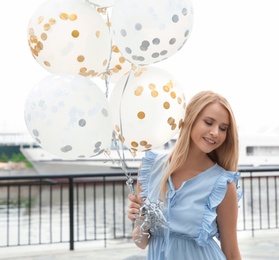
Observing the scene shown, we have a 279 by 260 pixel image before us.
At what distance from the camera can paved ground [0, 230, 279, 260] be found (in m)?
4.33

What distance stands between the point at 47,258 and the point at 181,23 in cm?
336

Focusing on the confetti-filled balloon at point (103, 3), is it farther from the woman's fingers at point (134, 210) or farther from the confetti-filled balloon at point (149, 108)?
the woman's fingers at point (134, 210)

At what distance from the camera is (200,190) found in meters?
1.52

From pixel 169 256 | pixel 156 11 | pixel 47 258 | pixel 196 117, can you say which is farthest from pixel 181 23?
pixel 47 258

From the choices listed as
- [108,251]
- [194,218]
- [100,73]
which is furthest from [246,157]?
[194,218]

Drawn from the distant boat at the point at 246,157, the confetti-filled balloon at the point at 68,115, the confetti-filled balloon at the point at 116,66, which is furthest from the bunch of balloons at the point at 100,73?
the distant boat at the point at 246,157

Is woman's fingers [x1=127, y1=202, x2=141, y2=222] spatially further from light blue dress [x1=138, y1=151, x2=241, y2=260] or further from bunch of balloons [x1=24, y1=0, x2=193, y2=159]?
bunch of balloons [x1=24, y1=0, x2=193, y2=159]

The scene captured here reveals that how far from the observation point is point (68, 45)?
1.59 meters

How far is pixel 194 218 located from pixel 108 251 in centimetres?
324

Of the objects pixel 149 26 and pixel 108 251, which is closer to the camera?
pixel 149 26

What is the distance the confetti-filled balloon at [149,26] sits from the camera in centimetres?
149

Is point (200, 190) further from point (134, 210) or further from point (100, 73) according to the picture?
point (100, 73)

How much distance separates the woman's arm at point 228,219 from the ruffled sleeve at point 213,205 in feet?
0.07

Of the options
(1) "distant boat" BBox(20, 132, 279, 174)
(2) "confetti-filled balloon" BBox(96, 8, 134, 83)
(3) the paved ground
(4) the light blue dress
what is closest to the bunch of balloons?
(2) "confetti-filled balloon" BBox(96, 8, 134, 83)
